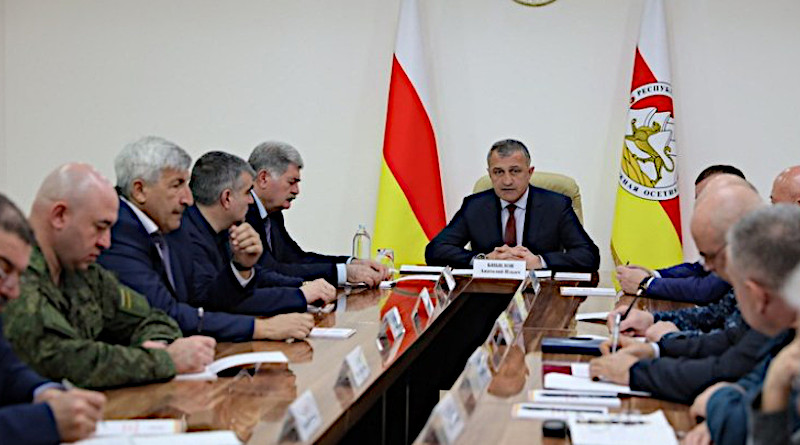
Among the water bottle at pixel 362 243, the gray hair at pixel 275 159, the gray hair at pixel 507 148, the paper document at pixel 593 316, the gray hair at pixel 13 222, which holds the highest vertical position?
the gray hair at pixel 507 148

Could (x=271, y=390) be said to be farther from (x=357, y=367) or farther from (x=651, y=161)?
(x=651, y=161)

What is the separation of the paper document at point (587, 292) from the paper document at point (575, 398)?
1.95 metres

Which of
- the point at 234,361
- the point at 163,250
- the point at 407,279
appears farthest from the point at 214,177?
the point at 407,279

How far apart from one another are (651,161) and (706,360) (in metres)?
3.89

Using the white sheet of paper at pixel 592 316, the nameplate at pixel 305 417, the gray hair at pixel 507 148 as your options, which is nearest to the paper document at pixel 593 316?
the white sheet of paper at pixel 592 316

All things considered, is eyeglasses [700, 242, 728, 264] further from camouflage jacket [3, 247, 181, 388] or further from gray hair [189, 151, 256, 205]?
gray hair [189, 151, 256, 205]

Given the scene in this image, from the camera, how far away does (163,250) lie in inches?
138

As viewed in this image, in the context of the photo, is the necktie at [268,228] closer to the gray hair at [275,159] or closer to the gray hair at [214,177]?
the gray hair at [275,159]

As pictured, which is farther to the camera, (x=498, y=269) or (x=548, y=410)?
(x=498, y=269)

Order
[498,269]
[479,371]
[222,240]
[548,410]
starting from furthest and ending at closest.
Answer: [498,269] → [222,240] → [479,371] → [548,410]

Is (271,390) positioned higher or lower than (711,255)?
lower

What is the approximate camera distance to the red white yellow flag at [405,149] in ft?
21.7

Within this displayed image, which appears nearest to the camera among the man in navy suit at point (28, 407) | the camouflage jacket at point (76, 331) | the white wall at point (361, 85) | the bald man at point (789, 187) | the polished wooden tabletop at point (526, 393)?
the man in navy suit at point (28, 407)

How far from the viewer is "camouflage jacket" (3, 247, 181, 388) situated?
250cm
